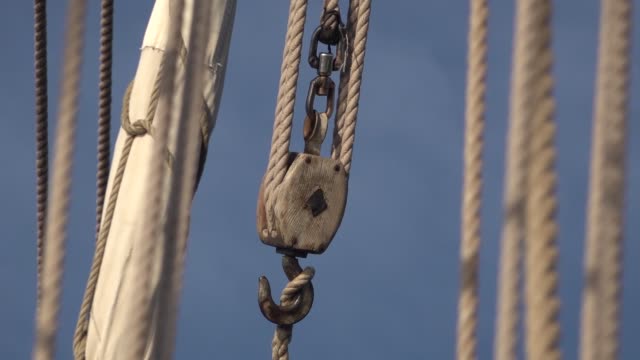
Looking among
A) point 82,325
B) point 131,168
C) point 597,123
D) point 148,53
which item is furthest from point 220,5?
point 597,123

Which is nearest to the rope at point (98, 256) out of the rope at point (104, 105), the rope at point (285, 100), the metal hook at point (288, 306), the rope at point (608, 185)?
the rope at point (104, 105)

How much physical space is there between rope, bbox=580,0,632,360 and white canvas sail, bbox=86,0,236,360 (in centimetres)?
160

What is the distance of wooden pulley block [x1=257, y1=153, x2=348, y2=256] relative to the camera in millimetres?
4395

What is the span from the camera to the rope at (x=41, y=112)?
15.5ft

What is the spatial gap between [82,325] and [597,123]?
2014 mm

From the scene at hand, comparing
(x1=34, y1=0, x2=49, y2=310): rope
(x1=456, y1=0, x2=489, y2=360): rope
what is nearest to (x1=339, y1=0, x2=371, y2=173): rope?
(x1=34, y1=0, x2=49, y2=310): rope

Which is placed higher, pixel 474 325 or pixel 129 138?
pixel 129 138

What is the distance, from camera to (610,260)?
2387mm

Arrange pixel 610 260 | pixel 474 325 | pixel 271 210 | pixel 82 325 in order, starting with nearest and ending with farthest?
1. pixel 610 260
2. pixel 474 325
3. pixel 82 325
4. pixel 271 210

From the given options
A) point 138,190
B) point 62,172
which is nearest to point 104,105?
point 138,190

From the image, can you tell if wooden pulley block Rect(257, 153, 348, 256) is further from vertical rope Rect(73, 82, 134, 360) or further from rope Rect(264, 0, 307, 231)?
vertical rope Rect(73, 82, 134, 360)

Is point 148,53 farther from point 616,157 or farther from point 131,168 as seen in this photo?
point 616,157

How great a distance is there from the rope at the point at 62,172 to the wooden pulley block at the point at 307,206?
1684mm

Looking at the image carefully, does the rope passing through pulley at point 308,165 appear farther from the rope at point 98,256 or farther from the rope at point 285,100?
the rope at point 98,256
